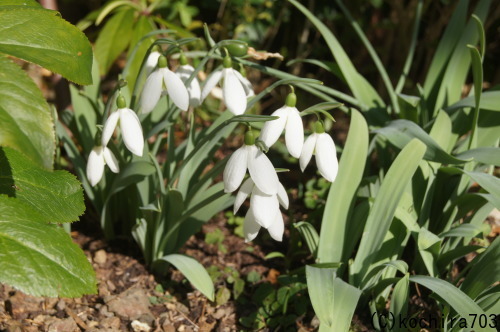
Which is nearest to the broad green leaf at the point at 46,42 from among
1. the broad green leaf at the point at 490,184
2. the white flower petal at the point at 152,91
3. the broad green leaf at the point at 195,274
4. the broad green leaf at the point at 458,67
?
the white flower petal at the point at 152,91

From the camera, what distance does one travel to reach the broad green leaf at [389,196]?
1588mm

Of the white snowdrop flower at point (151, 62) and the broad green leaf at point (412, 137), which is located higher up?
the white snowdrop flower at point (151, 62)

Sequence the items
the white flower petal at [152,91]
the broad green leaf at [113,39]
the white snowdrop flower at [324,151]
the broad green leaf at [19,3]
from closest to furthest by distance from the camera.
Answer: the broad green leaf at [19,3] < the white snowdrop flower at [324,151] < the white flower petal at [152,91] < the broad green leaf at [113,39]

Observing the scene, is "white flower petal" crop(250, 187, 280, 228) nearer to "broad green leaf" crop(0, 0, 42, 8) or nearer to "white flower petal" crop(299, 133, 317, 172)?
"white flower petal" crop(299, 133, 317, 172)

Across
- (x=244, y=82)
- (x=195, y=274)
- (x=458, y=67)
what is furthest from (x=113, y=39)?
(x=458, y=67)

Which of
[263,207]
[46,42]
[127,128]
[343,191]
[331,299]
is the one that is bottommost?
[331,299]

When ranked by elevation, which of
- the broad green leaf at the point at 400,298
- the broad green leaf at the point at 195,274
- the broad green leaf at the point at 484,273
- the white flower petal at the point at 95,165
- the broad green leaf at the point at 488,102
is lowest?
the broad green leaf at the point at 195,274

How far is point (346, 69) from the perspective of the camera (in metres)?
2.10

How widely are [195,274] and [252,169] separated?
0.50 meters

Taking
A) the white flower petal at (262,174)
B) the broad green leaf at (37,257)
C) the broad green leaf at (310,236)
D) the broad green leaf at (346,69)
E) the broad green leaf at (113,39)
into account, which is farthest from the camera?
the broad green leaf at (113,39)

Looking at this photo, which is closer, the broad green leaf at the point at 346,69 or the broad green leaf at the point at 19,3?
the broad green leaf at the point at 19,3

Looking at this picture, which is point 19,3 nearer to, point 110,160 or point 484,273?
point 110,160

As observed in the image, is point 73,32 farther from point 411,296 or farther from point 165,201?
point 411,296

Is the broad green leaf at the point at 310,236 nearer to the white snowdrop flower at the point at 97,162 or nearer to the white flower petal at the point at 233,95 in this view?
the white flower petal at the point at 233,95
